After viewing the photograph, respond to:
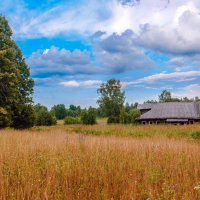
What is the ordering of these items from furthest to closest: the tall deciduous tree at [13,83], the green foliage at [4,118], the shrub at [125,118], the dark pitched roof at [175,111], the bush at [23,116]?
the shrub at [125,118] < the dark pitched roof at [175,111] < the bush at [23,116] < the tall deciduous tree at [13,83] < the green foliage at [4,118]

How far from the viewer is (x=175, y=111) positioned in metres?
48.7

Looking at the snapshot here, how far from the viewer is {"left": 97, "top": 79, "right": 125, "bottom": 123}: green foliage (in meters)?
72.9

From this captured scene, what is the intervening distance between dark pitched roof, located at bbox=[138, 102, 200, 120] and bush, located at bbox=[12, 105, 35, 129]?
81.4 ft

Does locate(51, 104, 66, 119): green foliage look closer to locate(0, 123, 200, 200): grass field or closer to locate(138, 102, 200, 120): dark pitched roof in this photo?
locate(138, 102, 200, 120): dark pitched roof

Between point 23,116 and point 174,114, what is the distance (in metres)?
27.5

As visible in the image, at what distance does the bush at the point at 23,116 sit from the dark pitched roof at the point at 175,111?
24808 mm

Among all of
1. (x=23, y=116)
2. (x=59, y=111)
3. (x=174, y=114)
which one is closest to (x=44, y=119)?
(x=174, y=114)

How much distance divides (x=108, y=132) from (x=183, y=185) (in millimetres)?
17669

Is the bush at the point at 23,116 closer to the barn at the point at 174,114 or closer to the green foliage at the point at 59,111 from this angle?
the barn at the point at 174,114

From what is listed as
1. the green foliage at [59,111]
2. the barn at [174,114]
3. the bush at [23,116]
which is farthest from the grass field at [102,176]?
the green foliage at [59,111]

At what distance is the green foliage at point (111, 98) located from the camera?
72.9 m

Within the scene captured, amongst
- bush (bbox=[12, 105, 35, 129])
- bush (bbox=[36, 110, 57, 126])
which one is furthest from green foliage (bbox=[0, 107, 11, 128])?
bush (bbox=[36, 110, 57, 126])

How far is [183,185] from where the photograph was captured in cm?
422

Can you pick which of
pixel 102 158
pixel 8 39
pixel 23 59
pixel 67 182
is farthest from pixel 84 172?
pixel 23 59
